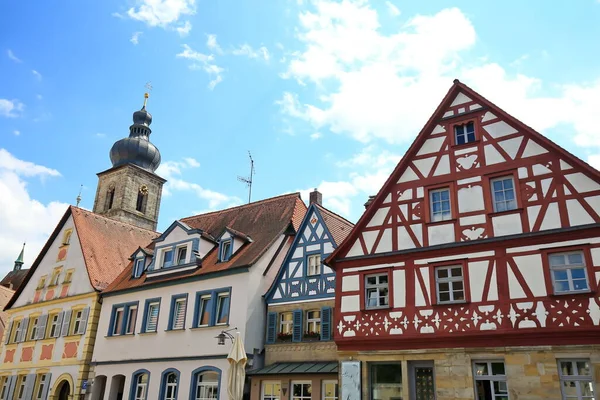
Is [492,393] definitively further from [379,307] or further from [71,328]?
[71,328]

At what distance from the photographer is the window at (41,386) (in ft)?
90.2

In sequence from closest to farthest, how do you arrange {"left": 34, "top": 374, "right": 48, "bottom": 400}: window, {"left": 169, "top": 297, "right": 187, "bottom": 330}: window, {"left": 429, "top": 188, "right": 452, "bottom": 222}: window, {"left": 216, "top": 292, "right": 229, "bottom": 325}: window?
1. {"left": 429, "top": 188, "right": 452, "bottom": 222}: window
2. {"left": 216, "top": 292, "right": 229, "bottom": 325}: window
3. {"left": 169, "top": 297, "right": 187, "bottom": 330}: window
4. {"left": 34, "top": 374, "right": 48, "bottom": 400}: window

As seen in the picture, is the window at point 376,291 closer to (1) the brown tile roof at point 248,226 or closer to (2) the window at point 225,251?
(1) the brown tile roof at point 248,226

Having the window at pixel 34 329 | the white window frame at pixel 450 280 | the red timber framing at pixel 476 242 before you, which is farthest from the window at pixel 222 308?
the window at pixel 34 329

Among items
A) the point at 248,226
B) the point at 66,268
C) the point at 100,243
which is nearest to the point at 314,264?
the point at 248,226

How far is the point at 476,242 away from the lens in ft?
52.7

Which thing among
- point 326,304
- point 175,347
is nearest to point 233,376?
point 326,304

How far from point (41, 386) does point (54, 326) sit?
3.04 metres

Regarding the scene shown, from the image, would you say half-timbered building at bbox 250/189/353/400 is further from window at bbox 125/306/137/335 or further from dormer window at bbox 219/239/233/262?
window at bbox 125/306/137/335

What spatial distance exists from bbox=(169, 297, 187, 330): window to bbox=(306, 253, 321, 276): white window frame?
19.6ft

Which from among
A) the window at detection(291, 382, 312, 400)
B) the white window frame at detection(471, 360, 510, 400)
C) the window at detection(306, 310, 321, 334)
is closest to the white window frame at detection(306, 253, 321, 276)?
the window at detection(306, 310, 321, 334)

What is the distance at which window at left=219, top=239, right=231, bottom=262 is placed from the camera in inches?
941

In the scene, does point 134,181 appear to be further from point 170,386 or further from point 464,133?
point 464,133

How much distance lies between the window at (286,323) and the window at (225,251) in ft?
12.3
